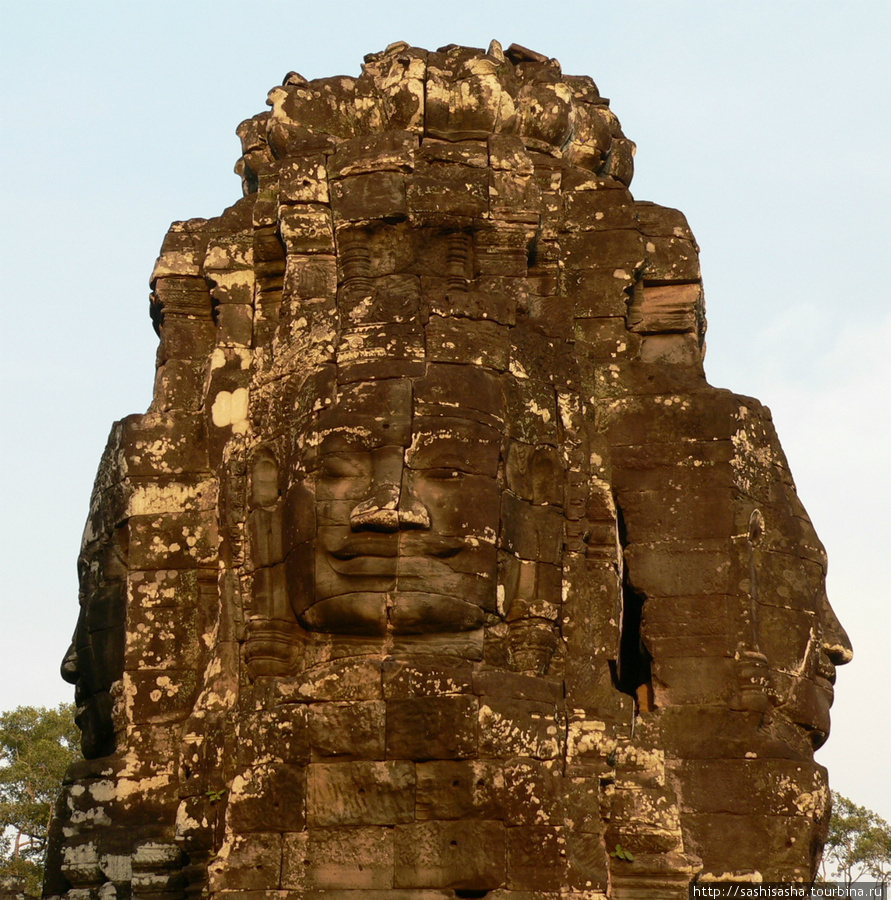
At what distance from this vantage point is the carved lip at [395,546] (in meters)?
13.5

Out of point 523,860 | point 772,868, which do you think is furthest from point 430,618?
point 772,868

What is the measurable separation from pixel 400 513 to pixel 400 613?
2.22ft

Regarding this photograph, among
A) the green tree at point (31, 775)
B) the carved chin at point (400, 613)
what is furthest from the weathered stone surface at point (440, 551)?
the green tree at point (31, 775)

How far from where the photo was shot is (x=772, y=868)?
14.2 m

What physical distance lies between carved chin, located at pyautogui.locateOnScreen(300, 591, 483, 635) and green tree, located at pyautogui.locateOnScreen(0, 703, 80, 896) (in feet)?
52.6

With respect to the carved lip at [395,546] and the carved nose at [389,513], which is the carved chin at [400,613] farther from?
the carved nose at [389,513]

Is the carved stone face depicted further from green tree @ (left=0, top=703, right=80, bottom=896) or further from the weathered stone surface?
green tree @ (left=0, top=703, right=80, bottom=896)

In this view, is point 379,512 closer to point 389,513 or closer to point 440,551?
point 389,513

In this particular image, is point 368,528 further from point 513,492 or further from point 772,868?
point 772,868

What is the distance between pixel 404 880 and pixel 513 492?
293cm

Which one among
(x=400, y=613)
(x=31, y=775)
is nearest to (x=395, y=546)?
(x=400, y=613)

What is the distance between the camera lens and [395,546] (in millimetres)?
13461

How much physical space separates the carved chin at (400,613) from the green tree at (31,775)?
16.0 meters

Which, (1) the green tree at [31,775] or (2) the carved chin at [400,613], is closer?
(2) the carved chin at [400,613]
